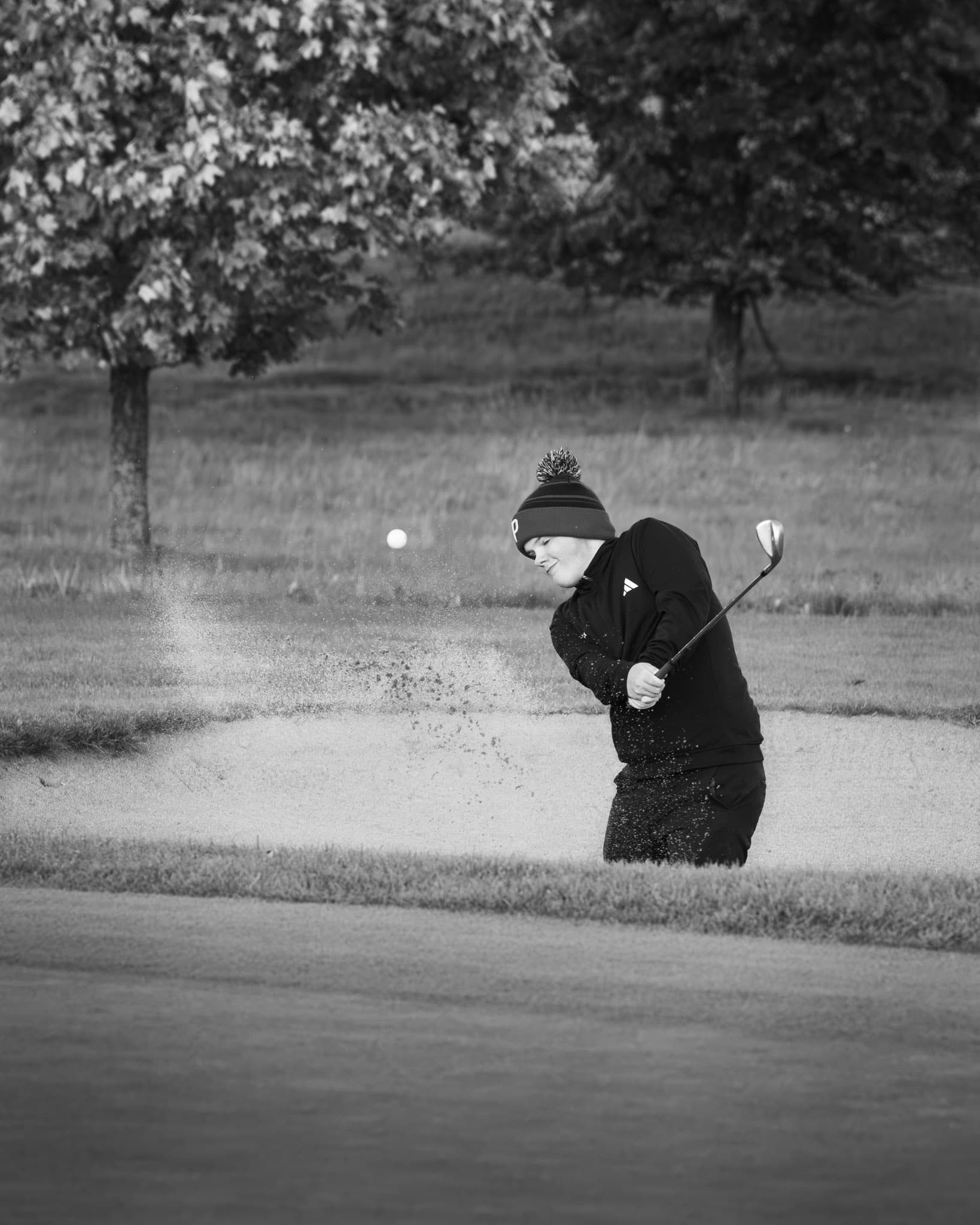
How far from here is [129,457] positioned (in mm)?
21656

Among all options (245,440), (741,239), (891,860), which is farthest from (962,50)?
(891,860)

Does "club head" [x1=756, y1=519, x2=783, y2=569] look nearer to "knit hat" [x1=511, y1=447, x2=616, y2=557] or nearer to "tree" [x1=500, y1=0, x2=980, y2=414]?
"knit hat" [x1=511, y1=447, x2=616, y2=557]

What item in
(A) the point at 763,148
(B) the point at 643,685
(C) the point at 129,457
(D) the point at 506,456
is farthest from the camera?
(A) the point at 763,148

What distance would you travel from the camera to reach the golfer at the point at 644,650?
6887mm

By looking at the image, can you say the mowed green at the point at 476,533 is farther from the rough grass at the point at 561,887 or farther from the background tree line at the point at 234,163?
the background tree line at the point at 234,163

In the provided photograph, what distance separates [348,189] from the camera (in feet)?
63.8

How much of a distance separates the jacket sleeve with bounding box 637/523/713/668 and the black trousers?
21.7 inches

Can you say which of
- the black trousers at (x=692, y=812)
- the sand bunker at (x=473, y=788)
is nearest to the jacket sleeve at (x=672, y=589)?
the black trousers at (x=692, y=812)

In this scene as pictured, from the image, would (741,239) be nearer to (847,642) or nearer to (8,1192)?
(847,642)

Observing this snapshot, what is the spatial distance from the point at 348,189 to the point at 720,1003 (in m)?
15.6

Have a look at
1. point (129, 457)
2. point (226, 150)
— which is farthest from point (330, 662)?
point (129, 457)

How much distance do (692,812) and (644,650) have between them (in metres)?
0.74

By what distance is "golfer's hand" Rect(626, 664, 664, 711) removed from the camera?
6.54 meters

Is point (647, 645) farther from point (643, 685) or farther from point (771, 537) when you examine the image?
point (771, 537)
